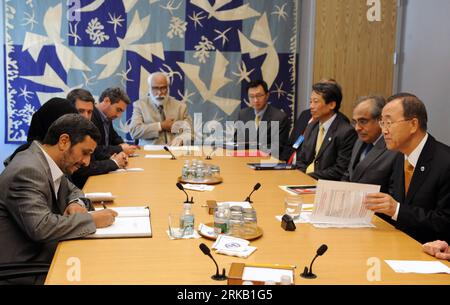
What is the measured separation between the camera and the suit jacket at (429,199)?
7.99 feet

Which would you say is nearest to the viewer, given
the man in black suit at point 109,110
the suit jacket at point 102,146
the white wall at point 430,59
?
the suit jacket at point 102,146

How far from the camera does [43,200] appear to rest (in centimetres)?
218

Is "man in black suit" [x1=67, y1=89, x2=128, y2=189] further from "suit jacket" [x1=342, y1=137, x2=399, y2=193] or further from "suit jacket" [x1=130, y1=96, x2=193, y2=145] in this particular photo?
"suit jacket" [x1=342, y1=137, x2=399, y2=193]

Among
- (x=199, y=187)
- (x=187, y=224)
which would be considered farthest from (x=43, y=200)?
(x=199, y=187)

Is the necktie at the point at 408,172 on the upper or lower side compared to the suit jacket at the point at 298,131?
upper

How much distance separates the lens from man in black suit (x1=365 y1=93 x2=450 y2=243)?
2.43 m

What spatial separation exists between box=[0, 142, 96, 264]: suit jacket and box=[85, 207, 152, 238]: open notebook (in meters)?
0.07

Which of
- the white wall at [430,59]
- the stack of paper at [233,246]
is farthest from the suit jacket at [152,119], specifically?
the stack of paper at [233,246]

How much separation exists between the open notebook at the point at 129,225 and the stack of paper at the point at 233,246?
33 cm

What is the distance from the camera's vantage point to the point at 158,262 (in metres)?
1.88

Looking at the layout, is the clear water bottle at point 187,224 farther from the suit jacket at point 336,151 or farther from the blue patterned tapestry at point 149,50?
the blue patterned tapestry at point 149,50

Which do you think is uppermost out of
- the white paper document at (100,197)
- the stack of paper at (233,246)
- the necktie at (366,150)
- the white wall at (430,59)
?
the white wall at (430,59)

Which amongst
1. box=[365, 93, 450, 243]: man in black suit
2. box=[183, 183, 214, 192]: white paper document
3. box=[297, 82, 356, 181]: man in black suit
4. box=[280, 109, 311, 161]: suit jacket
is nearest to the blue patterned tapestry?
box=[280, 109, 311, 161]: suit jacket
